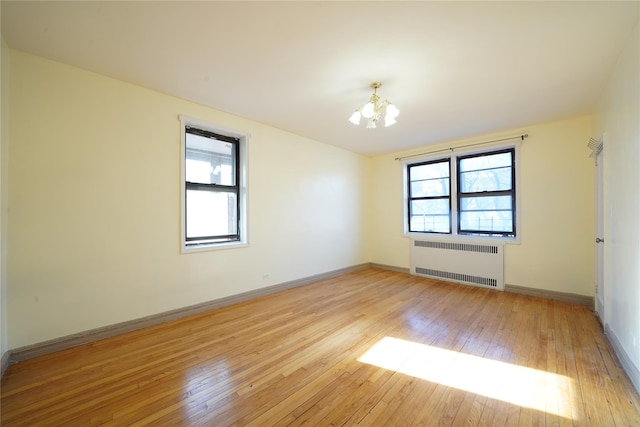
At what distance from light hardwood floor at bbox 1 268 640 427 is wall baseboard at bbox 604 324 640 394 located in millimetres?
58

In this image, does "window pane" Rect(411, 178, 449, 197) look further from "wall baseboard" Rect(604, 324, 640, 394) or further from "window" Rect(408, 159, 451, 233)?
"wall baseboard" Rect(604, 324, 640, 394)

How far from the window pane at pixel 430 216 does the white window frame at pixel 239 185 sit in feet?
11.9

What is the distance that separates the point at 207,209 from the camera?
3.49 m

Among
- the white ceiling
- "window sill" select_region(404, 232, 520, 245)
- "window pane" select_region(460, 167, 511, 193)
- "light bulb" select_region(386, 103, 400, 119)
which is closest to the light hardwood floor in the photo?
"window sill" select_region(404, 232, 520, 245)

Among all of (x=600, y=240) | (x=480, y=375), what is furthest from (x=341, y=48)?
(x=600, y=240)

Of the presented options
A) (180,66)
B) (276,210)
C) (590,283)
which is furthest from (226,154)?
(590,283)

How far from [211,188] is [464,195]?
4.42 meters

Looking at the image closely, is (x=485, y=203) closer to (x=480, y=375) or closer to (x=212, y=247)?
(x=480, y=375)

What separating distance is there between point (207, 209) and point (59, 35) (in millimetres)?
2097

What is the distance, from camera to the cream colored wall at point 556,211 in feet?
11.5

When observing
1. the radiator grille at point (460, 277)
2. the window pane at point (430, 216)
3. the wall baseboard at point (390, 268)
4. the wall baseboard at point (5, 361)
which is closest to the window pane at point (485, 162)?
the window pane at point (430, 216)

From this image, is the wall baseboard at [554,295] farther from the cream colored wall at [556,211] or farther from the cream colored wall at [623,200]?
the cream colored wall at [623,200]

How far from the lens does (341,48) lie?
82.5 inches

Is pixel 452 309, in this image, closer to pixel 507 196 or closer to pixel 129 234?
pixel 507 196
